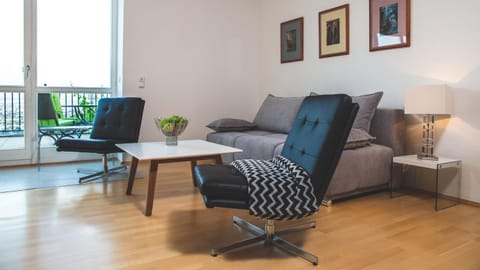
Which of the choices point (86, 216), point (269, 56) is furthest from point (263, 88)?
point (86, 216)

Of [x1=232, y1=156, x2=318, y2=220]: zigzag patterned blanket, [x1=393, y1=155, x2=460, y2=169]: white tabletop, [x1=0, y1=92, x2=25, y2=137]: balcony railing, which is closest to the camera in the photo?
[x1=232, y1=156, x2=318, y2=220]: zigzag patterned blanket

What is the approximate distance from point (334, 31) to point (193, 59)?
187cm

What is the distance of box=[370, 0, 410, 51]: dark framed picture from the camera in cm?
342

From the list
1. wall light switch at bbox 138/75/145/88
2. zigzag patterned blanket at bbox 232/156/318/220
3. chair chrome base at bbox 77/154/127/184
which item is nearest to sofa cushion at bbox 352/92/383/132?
zigzag patterned blanket at bbox 232/156/318/220

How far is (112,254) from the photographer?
1936mm

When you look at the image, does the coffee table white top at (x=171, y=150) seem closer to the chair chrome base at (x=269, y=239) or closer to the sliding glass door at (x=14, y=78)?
the chair chrome base at (x=269, y=239)

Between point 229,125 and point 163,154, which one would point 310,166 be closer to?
point 163,154

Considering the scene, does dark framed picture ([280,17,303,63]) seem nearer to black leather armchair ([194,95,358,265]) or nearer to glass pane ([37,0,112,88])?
glass pane ([37,0,112,88])

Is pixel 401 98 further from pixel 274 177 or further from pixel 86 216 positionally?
pixel 86 216

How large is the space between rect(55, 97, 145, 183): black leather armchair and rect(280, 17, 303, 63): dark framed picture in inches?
82.2

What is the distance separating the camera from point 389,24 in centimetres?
356

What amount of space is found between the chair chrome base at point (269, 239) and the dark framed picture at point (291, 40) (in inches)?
112

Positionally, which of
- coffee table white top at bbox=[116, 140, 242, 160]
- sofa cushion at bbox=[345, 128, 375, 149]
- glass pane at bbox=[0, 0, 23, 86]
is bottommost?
coffee table white top at bbox=[116, 140, 242, 160]

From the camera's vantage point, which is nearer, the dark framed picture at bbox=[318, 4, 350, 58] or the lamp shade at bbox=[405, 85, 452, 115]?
the lamp shade at bbox=[405, 85, 452, 115]
